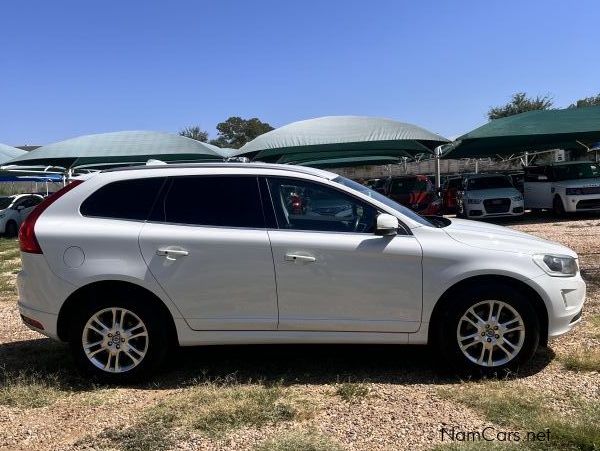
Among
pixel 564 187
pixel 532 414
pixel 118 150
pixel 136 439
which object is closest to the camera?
pixel 136 439

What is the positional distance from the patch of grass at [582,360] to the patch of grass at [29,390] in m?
4.02

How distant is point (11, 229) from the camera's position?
1962cm

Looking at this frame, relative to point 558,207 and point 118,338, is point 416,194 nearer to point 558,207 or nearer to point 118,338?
point 558,207

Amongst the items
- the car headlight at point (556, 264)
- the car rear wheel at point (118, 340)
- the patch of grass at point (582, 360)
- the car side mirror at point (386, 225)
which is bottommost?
the patch of grass at point (582, 360)

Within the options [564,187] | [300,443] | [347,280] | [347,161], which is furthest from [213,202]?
[347,161]

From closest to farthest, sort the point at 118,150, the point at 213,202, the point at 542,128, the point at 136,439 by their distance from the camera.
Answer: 1. the point at 136,439
2. the point at 213,202
3. the point at 542,128
4. the point at 118,150

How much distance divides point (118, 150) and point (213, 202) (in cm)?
1731

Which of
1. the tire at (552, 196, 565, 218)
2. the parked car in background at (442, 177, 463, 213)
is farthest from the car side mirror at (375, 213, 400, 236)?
the parked car in background at (442, 177, 463, 213)

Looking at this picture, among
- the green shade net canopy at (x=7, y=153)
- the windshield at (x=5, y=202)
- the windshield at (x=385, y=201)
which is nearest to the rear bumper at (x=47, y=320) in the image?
the windshield at (x=385, y=201)

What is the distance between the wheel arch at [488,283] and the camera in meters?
4.33

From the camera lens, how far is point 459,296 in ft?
14.1

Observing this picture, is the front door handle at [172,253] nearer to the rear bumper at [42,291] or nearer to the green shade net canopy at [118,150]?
the rear bumper at [42,291]

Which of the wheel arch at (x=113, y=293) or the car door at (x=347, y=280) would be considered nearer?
the car door at (x=347, y=280)

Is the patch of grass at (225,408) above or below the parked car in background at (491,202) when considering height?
below
